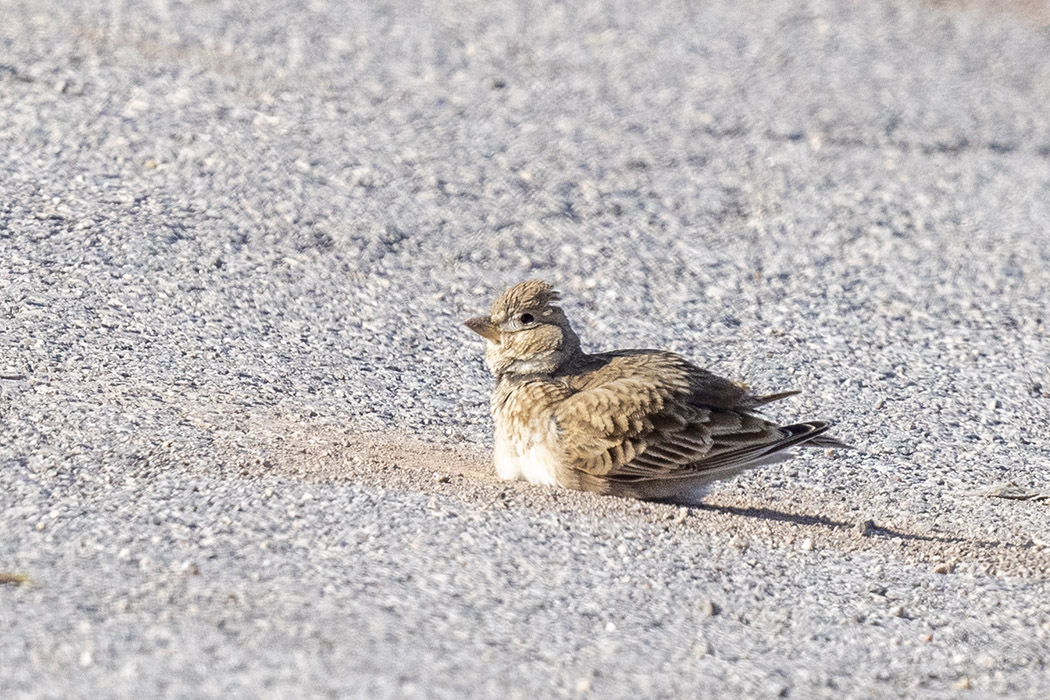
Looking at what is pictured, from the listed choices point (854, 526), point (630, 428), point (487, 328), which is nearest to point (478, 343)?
point (487, 328)

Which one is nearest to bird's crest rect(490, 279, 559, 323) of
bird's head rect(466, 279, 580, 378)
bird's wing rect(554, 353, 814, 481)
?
bird's head rect(466, 279, 580, 378)

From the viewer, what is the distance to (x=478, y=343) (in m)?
8.50

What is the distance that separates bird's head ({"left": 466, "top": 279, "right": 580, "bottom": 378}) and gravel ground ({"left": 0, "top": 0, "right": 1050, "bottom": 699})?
1.84ft

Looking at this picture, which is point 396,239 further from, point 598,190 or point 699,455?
point 699,455

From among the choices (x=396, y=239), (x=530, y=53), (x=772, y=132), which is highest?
(x=530, y=53)

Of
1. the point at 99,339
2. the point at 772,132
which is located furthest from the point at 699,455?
the point at 772,132

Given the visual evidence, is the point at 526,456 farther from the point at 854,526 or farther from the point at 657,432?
the point at 854,526

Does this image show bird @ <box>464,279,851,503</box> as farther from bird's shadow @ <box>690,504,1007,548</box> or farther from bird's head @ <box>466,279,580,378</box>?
bird's shadow @ <box>690,504,1007,548</box>

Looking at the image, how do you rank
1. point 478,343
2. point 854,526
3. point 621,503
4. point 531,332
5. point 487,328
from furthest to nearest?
point 478,343 → point 487,328 → point 531,332 → point 854,526 → point 621,503

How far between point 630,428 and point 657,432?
0.12 meters

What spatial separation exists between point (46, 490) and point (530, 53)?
8584 millimetres

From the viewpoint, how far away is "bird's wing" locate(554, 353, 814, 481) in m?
6.25

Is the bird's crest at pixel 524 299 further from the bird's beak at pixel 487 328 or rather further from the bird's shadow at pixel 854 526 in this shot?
the bird's shadow at pixel 854 526

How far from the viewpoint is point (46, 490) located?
5473 millimetres
